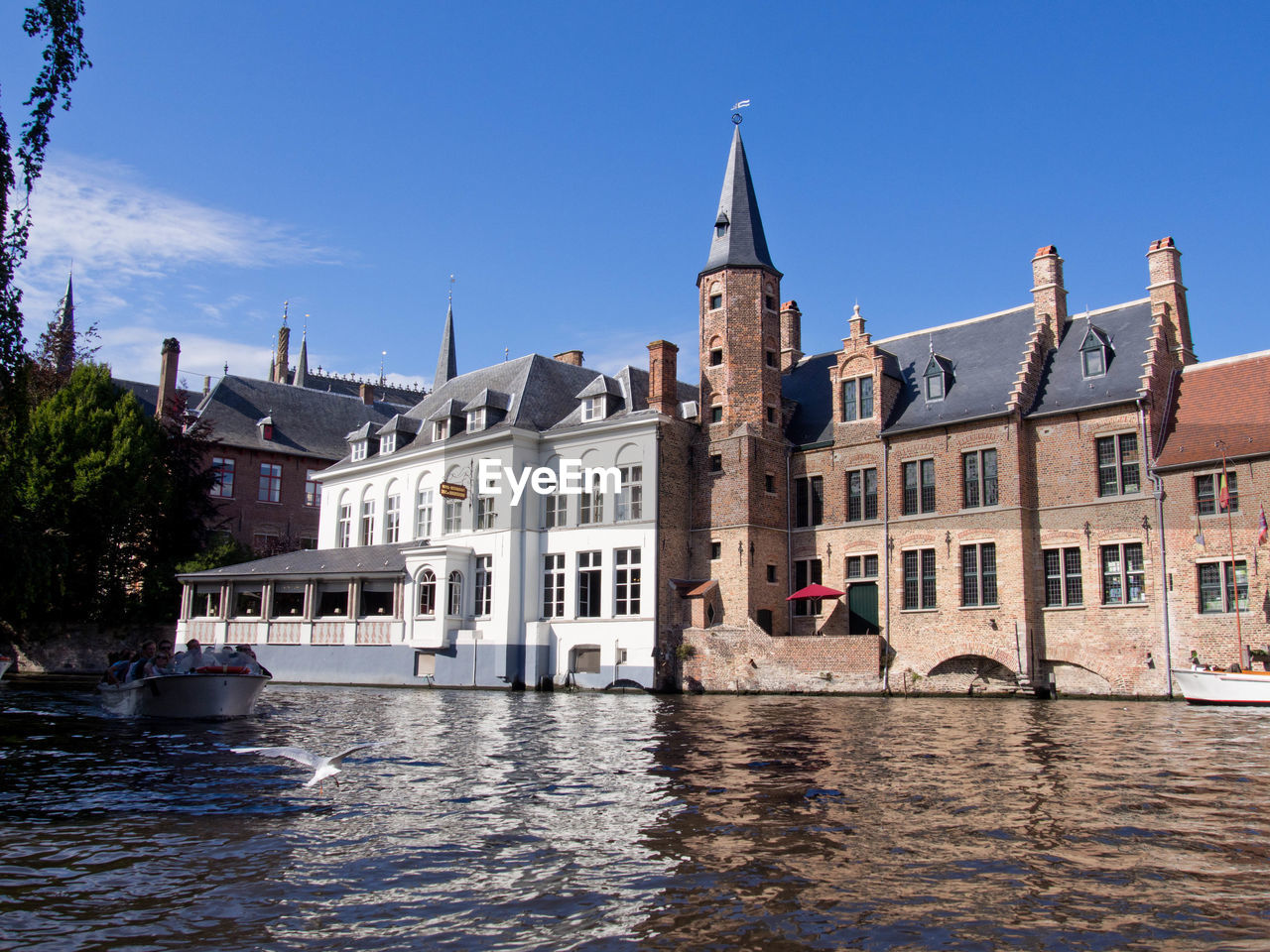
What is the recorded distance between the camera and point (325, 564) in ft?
140

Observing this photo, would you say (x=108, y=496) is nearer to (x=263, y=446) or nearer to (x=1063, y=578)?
(x=263, y=446)

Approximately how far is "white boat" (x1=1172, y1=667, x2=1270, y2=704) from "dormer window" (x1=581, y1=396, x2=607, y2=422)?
825 inches

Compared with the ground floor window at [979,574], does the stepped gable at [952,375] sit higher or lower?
higher

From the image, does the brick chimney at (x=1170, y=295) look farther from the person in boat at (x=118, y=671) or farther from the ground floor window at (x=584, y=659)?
the person in boat at (x=118, y=671)

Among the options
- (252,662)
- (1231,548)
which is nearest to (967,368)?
(1231,548)

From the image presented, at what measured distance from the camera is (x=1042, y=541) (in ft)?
102

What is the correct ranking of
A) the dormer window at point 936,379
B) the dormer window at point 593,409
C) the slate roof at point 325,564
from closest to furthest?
the dormer window at point 936,379 < the dormer window at point 593,409 < the slate roof at point 325,564

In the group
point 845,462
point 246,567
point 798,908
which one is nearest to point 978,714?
point 845,462

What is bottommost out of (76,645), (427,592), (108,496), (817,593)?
(76,645)

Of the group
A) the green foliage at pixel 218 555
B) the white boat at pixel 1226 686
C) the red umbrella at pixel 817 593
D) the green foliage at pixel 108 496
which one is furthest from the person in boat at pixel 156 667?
the green foliage at pixel 218 555

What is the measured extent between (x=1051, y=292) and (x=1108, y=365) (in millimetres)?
3511

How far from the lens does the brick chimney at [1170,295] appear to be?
103 feet

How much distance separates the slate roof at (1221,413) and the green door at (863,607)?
32.3 feet

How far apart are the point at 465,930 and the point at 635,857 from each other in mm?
2376
